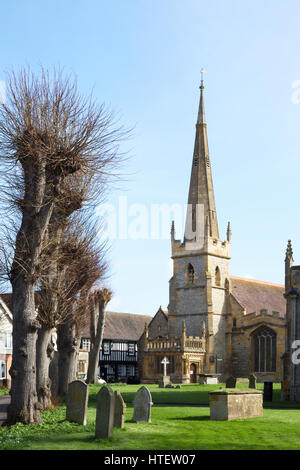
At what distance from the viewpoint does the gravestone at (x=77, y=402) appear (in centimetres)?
1702

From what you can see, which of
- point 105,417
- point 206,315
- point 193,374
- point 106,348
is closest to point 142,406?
point 105,417

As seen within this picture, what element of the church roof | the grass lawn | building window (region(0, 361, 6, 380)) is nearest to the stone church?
the church roof

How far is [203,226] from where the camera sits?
6675 cm

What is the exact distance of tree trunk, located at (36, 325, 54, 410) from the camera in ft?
71.8

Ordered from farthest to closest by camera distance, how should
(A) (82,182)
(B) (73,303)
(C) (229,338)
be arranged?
(C) (229,338) → (B) (73,303) → (A) (82,182)

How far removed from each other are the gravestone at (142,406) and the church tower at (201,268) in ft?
150

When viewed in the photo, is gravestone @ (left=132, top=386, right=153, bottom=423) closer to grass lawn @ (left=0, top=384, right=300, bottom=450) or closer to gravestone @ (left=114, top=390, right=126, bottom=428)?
grass lawn @ (left=0, top=384, right=300, bottom=450)

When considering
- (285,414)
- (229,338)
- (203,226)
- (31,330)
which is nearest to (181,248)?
(203,226)

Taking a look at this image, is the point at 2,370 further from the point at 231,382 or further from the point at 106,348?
the point at 231,382

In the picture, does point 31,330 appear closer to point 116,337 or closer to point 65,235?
point 65,235

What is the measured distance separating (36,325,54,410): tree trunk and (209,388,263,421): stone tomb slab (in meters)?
6.08

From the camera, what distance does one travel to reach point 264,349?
6256cm

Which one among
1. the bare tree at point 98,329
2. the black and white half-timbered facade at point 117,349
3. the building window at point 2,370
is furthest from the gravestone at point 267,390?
the black and white half-timbered facade at point 117,349

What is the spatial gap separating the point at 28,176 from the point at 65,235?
18.5 feet
